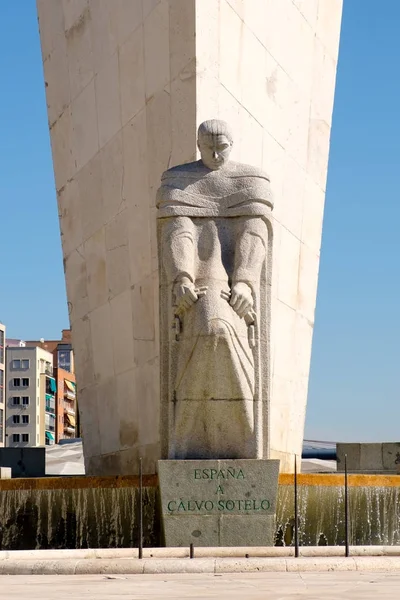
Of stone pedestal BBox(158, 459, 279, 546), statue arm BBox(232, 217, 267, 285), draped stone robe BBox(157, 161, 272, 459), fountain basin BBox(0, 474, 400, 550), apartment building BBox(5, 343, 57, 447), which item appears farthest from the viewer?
apartment building BBox(5, 343, 57, 447)

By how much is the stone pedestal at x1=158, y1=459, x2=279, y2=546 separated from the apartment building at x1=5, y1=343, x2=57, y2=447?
82954mm

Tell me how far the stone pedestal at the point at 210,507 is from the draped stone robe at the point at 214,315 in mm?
319

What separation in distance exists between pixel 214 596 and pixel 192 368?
3.77 metres

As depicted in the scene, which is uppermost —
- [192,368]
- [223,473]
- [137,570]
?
Answer: [192,368]

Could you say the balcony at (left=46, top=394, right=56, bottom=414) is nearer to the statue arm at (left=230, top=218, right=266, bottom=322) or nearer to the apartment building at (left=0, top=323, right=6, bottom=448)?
the apartment building at (left=0, top=323, right=6, bottom=448)

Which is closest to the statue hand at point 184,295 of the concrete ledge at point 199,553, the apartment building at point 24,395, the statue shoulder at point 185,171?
the statue shoulder at point 185,171

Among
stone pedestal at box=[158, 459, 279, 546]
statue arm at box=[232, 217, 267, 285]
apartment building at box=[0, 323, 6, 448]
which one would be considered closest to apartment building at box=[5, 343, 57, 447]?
apartment building at box=[0, 323, 6, 448]

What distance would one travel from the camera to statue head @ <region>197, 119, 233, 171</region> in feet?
39.3

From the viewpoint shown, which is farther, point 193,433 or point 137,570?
point 193,433

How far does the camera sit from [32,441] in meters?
92.9

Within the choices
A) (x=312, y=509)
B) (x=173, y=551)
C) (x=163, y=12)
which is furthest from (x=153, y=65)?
(x=173, y=551)

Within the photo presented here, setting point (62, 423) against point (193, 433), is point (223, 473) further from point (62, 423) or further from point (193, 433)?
point (62, 423)

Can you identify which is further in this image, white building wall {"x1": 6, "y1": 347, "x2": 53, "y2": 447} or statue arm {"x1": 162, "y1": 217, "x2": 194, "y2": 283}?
white building wall {"x1": 6, "y1": 347, "x2": 53, "y2": 447}

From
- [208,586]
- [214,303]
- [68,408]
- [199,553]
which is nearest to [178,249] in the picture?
[214,303]
